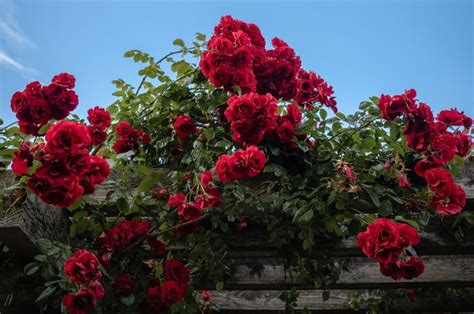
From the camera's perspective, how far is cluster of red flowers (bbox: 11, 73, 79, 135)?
1.96m

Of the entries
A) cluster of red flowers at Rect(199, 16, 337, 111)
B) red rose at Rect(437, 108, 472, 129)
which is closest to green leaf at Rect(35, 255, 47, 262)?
cluster of red flowers at Rect(199, 16, 337, 111)

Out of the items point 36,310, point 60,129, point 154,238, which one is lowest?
point 36,310

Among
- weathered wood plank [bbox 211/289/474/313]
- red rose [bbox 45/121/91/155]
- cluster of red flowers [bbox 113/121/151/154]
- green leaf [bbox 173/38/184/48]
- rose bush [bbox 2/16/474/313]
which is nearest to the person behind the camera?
red rose [bbox 45/121/91/155]

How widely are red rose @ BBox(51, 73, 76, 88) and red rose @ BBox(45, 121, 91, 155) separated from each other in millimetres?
470

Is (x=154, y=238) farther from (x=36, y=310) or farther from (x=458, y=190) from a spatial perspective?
(x=458, y=190)

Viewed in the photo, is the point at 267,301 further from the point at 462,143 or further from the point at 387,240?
the point at 387,240

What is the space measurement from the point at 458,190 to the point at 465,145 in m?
0.31

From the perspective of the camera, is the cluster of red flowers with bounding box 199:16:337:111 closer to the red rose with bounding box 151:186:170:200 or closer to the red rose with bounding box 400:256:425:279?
the red rose with bounding box 151:186:170:200

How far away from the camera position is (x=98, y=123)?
7.16 feet

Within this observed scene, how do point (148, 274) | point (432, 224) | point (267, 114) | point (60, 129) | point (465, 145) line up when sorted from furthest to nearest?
point (432, 224) → point (148, 274) → point (465, 145) → point (267, 114) → point (60, 129)

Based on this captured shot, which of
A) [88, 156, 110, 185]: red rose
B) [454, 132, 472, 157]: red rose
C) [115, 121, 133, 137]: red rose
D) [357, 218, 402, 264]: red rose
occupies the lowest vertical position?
[357, 218, 402, 264]: red rose

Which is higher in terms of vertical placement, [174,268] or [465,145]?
[465,145]

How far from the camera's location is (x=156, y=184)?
212cm

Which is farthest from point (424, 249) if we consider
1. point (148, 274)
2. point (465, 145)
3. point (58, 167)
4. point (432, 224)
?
point (58, 167)
